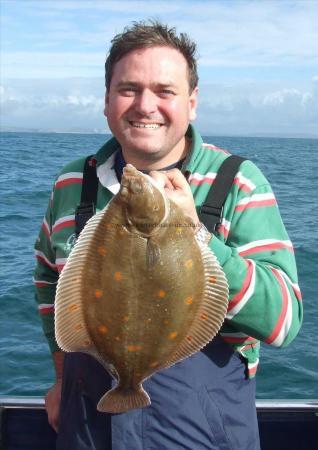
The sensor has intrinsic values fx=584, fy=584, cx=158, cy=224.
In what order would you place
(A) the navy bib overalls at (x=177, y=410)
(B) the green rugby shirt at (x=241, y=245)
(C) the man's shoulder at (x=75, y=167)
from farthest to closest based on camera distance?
1. (C) the man's shoulder at (x=75, y=167)
2. (A) the navy bib overalls at (x=177, y=410)
3. (B) the green rugby shirt at (x=241, y=245)

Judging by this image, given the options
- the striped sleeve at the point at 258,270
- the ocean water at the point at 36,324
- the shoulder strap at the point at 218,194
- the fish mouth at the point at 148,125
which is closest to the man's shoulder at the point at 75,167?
the fish mouth at the point at 148,125

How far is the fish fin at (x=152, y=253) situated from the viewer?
7.42ft

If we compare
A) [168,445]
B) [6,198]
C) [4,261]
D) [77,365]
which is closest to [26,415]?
[77,365]

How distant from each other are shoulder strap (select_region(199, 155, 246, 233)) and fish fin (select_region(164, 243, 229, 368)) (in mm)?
396

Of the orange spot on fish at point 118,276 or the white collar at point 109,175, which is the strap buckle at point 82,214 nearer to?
the white collar at point 109,175

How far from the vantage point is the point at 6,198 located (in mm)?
19062

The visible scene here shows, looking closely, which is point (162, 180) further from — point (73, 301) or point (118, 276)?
point (73, 301)

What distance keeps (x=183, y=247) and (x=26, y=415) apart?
260cm

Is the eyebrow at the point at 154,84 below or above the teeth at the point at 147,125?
above

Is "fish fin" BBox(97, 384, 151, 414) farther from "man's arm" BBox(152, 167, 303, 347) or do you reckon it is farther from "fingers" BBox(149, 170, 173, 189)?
"fingers" BBox(149, 170, 173, 189)

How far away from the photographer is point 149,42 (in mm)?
2896

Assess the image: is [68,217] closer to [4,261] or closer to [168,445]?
[168,445]

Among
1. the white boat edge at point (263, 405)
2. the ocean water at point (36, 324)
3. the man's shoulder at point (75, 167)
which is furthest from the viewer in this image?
the ocean water at point (36, 324)

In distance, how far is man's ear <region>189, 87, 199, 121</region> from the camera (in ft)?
10.1
